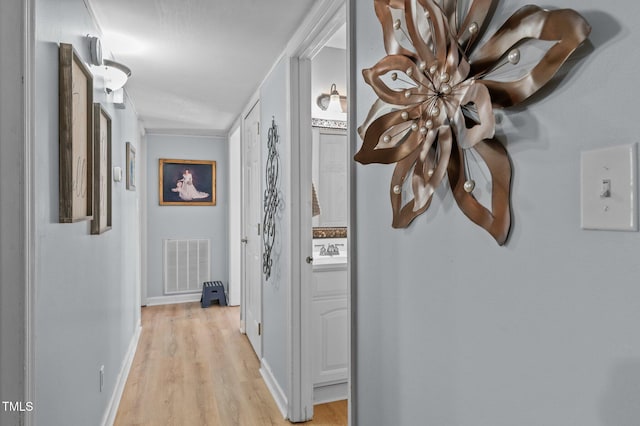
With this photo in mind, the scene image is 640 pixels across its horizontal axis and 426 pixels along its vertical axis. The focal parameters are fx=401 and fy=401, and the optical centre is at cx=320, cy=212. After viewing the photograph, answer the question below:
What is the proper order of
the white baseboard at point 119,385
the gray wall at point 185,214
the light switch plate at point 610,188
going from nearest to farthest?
the light switch plate at point 610,188 < the white baseboard at point 119,385 < the gray wall at point 185,214

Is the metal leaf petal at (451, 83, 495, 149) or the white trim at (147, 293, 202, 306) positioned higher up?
the metal leaf petal at (451, 83, 495, 149)

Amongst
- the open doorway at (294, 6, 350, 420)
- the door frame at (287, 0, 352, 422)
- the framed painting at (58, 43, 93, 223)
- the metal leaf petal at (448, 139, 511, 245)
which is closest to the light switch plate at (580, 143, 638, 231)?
the metal leaf petal at (448, 139, 511, 245)

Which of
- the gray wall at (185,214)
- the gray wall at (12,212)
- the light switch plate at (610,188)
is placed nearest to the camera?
the light switch plate at (610,188)

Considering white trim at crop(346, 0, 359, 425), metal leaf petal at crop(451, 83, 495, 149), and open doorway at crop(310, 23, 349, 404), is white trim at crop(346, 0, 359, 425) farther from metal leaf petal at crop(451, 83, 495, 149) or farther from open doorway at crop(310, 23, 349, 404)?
open doorway at crop(310, 23, 349, 404)

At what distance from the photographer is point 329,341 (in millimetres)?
2645

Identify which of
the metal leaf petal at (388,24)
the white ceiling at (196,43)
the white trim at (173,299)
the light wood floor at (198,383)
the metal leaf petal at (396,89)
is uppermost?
the white ceiling at (196,43)

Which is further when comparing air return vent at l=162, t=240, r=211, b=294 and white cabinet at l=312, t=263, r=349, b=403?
air return vent at l=162, t=240, r=211, b=294

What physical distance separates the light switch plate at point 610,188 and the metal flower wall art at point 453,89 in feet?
0.55

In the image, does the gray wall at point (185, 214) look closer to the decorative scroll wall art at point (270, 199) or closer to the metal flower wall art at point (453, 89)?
the decorative scroll wall art at point (270, 199)

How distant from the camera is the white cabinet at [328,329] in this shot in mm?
2604

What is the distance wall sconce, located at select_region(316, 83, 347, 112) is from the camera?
2959mm

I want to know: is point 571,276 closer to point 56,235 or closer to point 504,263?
point 504,263

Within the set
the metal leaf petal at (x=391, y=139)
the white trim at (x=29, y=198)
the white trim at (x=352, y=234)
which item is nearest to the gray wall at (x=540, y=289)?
the metal leaf petal at (x=391, y=139)

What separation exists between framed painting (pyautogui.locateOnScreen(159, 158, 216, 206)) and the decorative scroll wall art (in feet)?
8.51
